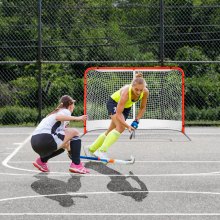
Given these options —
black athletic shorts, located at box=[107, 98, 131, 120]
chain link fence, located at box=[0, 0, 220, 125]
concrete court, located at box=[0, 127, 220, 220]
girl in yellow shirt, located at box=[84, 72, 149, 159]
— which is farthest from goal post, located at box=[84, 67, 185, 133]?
girl in yellow shirt, located at box=[84, 72, 149, 159]

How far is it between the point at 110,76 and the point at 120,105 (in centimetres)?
381

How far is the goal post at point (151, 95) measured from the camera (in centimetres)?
1356

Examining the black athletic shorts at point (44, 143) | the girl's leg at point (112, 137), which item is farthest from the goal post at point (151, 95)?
the black athletic shorts at point (44, 143)

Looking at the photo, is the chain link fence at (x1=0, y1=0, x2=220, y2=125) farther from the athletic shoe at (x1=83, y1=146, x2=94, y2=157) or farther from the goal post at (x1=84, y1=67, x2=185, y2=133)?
the athletic shoe at (x1=83, y1=146, x2=94, y2=157)

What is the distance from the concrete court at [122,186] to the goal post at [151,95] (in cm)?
111

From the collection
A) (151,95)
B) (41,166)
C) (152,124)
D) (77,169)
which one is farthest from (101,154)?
(151,95)

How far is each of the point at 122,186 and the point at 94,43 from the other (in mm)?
9311

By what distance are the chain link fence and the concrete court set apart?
15.8 feet

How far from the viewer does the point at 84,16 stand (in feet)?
56.0

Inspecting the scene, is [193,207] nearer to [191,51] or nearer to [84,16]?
[84,16]

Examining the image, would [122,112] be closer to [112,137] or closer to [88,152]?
[112,137]

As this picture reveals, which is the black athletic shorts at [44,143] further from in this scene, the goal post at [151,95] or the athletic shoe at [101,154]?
the goal post at [151,95]

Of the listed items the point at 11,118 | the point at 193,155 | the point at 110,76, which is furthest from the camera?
the point at 11,118

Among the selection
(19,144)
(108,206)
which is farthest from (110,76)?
(108,206)
